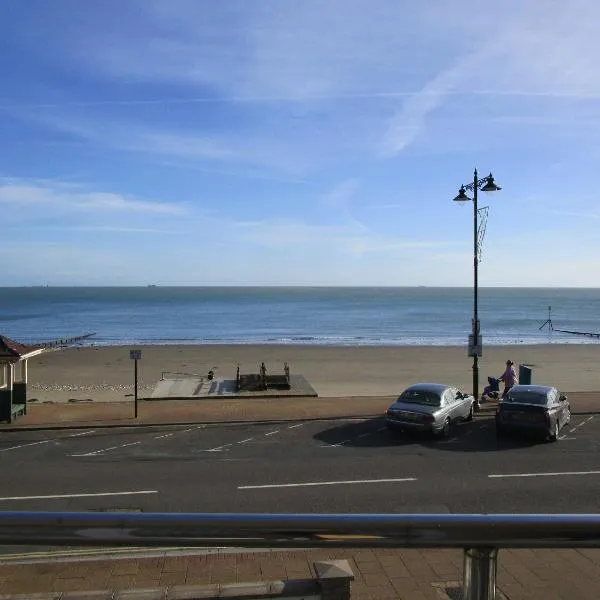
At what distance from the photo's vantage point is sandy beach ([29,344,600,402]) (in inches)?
1194

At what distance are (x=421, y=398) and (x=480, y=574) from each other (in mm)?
16715

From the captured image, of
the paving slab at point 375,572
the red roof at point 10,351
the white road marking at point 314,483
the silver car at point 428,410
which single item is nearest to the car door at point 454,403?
the silver car at point 428,410

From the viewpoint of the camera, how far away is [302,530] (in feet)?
5.75

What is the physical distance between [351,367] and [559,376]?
12.5 m

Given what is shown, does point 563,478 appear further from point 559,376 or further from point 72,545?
point 559,376

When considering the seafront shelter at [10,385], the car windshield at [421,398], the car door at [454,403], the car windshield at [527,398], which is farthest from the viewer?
the seafront shelter at [10,385]

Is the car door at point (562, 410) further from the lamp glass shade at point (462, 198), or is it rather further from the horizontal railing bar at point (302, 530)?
the horizontal railing bar at point (302, 530)

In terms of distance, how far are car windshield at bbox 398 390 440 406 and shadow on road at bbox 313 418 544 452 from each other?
94 centimetres

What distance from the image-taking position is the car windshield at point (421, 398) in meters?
18.0

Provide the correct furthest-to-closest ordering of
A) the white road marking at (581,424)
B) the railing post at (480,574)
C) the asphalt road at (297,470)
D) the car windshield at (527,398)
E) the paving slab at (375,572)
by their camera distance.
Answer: the white road marking at (581,424) < the car windshield at (527,398) < the asphalt road at (297,470) < the paving slab at (375,572) < the railing post at (480,574)

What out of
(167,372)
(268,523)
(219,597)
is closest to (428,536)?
(268,523)

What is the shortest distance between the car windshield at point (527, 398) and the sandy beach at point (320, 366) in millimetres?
9909

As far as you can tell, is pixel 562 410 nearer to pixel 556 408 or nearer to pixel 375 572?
pixel 556 408

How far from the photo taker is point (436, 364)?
4169 centimetres
